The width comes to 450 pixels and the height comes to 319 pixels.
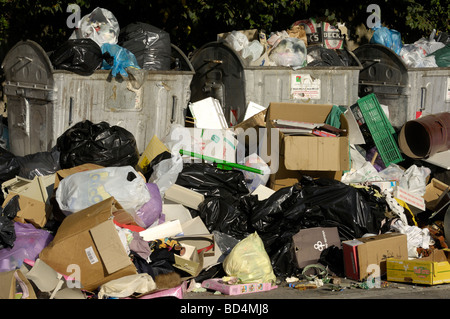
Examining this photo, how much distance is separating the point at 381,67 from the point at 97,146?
3489mm

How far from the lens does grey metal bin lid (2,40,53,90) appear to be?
257 inches

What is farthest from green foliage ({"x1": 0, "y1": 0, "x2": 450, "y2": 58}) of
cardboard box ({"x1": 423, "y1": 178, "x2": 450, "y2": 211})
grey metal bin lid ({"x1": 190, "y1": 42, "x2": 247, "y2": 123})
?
cardboard box ({"x1": 423, "y1": 178, "x2": 450, "y2": 211})

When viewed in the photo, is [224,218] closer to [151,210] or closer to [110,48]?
[151,210]

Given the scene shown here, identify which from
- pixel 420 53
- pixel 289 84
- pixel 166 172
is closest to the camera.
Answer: pixel 166 172

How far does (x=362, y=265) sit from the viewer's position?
4973 mm

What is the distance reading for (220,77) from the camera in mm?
7414

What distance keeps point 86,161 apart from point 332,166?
7.18 feet

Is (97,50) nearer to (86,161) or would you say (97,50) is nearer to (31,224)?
(86,161)

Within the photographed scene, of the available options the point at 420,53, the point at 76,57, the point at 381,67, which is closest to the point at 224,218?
the point at 76,57

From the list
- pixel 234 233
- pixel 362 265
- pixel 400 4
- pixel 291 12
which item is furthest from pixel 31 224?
pixel 400 4

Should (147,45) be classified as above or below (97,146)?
above

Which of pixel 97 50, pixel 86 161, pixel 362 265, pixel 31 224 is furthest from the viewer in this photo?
pixel 97 50

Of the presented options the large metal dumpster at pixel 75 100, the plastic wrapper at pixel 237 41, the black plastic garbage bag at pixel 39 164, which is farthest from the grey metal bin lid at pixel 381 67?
the black plastic garbage bag at pixel 39 164

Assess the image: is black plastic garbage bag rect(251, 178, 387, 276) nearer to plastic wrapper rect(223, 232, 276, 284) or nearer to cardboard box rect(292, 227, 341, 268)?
cardboard box rect(292, 227, 341, 268)
